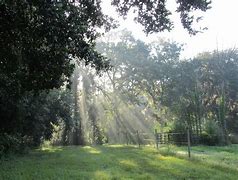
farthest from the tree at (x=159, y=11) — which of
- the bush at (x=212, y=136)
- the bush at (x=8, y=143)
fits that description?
the bush at (x=212, y=136)

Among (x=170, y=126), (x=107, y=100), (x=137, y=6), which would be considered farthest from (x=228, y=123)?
(x=137, y=6)

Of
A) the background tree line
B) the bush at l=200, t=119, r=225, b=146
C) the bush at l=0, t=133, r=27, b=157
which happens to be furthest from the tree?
the bush at l=200, t=119, r=225, b=146

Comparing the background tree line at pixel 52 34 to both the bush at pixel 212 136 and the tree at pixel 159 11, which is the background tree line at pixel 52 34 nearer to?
the tree at pixel 159 11

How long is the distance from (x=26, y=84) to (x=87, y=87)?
141 feet

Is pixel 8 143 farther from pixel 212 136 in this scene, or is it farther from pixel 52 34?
pixel 212 136

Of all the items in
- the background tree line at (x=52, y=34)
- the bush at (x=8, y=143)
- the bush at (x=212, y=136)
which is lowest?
the bush at (x=8, y=143)

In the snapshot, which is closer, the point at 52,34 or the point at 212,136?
the point at 52,34

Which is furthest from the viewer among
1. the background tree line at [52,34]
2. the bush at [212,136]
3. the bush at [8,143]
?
the bush at [212,136]

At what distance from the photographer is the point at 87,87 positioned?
55.0 metres

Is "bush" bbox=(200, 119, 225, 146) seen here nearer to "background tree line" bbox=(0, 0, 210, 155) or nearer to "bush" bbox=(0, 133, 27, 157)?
"bush" bbox=(0, 133, 27, 157)

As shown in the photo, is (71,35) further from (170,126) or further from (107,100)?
(107,100)

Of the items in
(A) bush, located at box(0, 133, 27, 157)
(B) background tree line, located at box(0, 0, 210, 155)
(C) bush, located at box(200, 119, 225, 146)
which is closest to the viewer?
(B) background tree line, located at box(0, 0, 210, 155)

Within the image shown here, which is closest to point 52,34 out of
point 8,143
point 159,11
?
point 159,11

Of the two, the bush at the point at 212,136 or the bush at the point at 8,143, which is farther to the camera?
the bush at the point at 212,136
